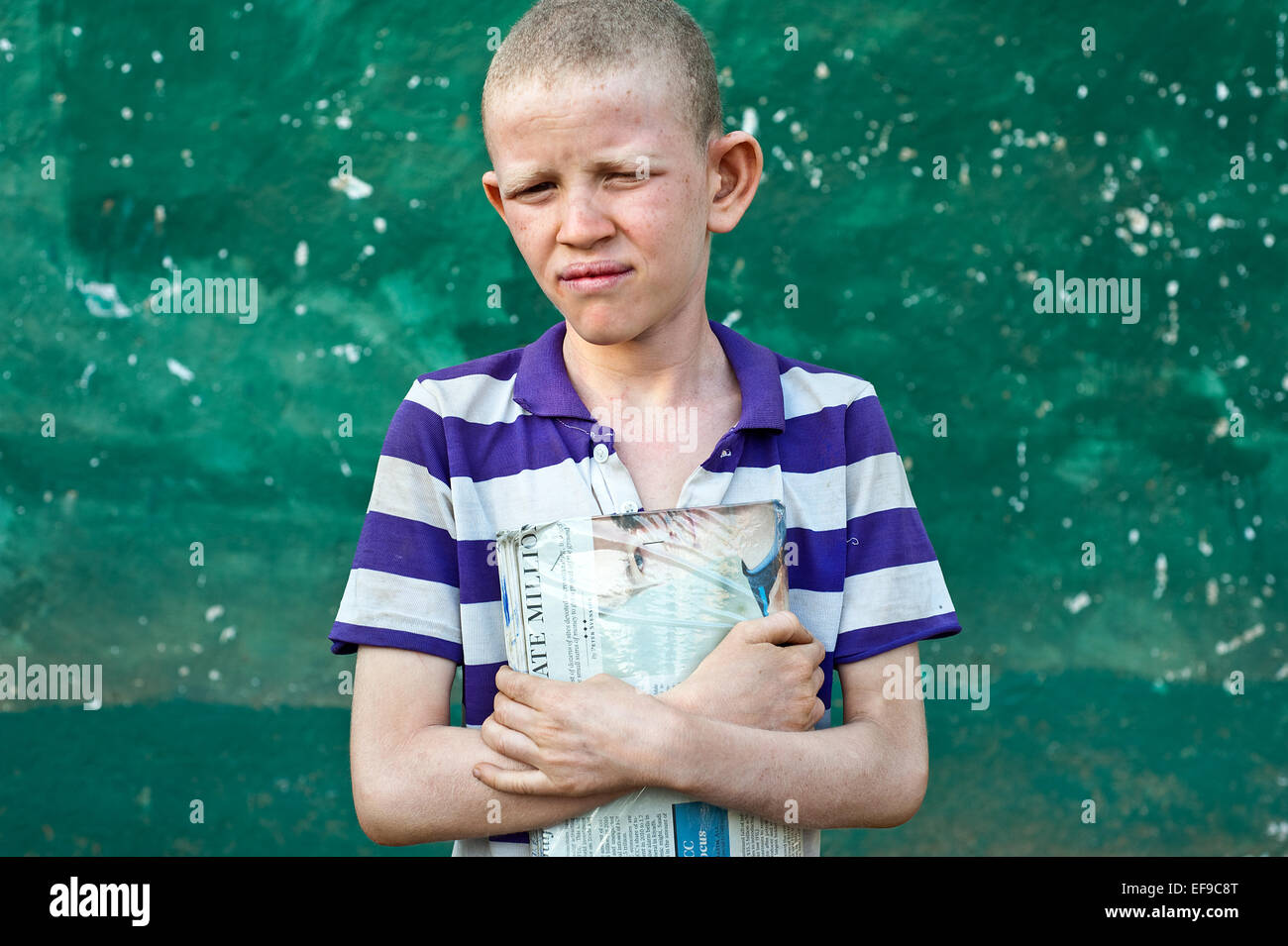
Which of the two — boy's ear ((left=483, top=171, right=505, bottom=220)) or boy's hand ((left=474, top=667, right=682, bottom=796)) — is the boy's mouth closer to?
boy's ear ((left=483, top=171, right=505, bottom=220))

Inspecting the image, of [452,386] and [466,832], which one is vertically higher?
[452,386]

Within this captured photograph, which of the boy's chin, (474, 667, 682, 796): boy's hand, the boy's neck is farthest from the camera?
the boy's neck

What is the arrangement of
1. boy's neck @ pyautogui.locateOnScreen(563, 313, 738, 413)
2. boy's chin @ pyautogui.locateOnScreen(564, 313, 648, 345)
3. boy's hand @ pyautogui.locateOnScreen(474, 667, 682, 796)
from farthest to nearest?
boy's neck @ pyautogui.locateOnScreen(563, 313, 738, 413), boy's chin @ pyautogui.locateOnScreen(564, 313, 648, 345), boy's hand @ pyautogui.locateOnScreen(474, 667, 682, 796)

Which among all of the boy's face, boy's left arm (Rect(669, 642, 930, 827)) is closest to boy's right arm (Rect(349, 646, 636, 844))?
boy's left arm (Rect(669, 642, 930, 827))

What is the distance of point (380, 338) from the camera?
2.81 m

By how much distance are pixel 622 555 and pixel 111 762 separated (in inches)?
81.1

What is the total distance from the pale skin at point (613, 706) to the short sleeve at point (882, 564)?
0.08 m

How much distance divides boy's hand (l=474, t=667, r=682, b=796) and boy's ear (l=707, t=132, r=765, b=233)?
0.52 meters

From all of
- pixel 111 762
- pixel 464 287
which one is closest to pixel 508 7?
pixel 464 287

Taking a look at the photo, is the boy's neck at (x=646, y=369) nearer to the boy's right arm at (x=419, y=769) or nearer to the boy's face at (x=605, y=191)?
the boy's face at (x=605, y=191)

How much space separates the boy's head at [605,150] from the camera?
1201 mm

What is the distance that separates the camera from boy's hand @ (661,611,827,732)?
1.20 metres

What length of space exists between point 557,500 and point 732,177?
1.33 ft

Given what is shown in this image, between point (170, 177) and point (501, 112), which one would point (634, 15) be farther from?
point (170, 177)
